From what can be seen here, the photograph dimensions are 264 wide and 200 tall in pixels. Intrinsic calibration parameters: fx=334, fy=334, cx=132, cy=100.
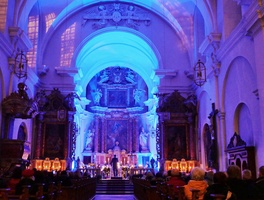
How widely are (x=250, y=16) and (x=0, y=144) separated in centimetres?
957

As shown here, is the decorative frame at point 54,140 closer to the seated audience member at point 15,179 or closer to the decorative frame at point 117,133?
the decorative frame at point 117,133

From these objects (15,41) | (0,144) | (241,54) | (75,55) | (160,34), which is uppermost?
(160,34)

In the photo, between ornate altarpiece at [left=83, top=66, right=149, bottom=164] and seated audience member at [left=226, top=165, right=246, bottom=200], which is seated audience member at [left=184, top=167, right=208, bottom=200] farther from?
ornate altarpiece at [left=83, top=66, right=149, bottom=164]

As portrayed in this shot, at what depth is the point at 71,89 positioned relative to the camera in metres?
19.4

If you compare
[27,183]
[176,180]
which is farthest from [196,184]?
[27,183]

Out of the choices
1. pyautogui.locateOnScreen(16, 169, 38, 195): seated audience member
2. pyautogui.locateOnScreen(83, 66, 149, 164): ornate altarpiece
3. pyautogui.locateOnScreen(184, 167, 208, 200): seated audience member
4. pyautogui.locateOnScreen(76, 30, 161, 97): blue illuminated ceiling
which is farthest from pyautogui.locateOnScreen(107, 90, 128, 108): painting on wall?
pyautogui.locateOnScreen(184, 167, 208, 200): seated audience member

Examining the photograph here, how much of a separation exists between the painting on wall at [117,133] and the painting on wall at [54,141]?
363 inches

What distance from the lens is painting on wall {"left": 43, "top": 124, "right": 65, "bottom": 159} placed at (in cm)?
1839

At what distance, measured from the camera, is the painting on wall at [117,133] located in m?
27.7

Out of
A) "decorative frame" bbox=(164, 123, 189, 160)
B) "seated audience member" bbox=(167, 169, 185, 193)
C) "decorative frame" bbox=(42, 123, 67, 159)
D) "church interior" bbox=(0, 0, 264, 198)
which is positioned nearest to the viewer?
"seated audience member" bbox=(167, 169, 185, 193)

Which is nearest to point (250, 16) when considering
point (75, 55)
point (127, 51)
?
point (75, 55)

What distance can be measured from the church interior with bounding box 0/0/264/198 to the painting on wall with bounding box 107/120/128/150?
83 mm

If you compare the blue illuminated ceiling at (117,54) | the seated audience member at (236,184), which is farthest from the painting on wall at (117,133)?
the seated audience member at (236,184)

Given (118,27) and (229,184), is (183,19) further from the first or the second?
(229,184)
